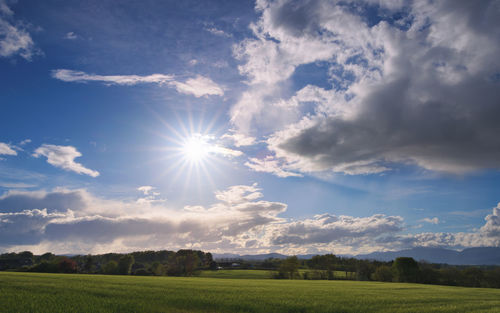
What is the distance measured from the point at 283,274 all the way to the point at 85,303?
353 ft

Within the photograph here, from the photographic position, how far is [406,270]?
103812 mm

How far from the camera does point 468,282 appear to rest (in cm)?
9844

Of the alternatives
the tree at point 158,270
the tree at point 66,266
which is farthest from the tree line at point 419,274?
the tree at point 66,266

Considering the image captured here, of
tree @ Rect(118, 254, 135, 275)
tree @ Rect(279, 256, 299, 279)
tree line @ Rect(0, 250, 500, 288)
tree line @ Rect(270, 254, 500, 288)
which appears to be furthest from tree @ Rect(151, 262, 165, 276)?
tree @ Rect(279, 256, 299, 279)

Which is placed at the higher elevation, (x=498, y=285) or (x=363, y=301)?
(x=363, y=301)

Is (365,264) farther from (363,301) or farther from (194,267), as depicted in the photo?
(363,301)

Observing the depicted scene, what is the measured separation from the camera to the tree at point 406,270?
102 metres

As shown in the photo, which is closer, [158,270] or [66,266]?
[66,266]

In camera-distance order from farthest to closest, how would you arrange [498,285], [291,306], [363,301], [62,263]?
[62,263], [498,285], [363,301], [291,306]

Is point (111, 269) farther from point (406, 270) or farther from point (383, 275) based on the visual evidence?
point (406, 270)

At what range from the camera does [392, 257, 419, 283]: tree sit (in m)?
102

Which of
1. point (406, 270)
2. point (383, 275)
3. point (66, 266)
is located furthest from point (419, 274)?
point (66, 266)

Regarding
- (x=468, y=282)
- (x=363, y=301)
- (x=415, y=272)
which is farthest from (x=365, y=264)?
(x=363, y=301)

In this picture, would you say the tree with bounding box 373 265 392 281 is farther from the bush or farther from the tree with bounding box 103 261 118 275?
the tree with bounding box 103 261 118 275
